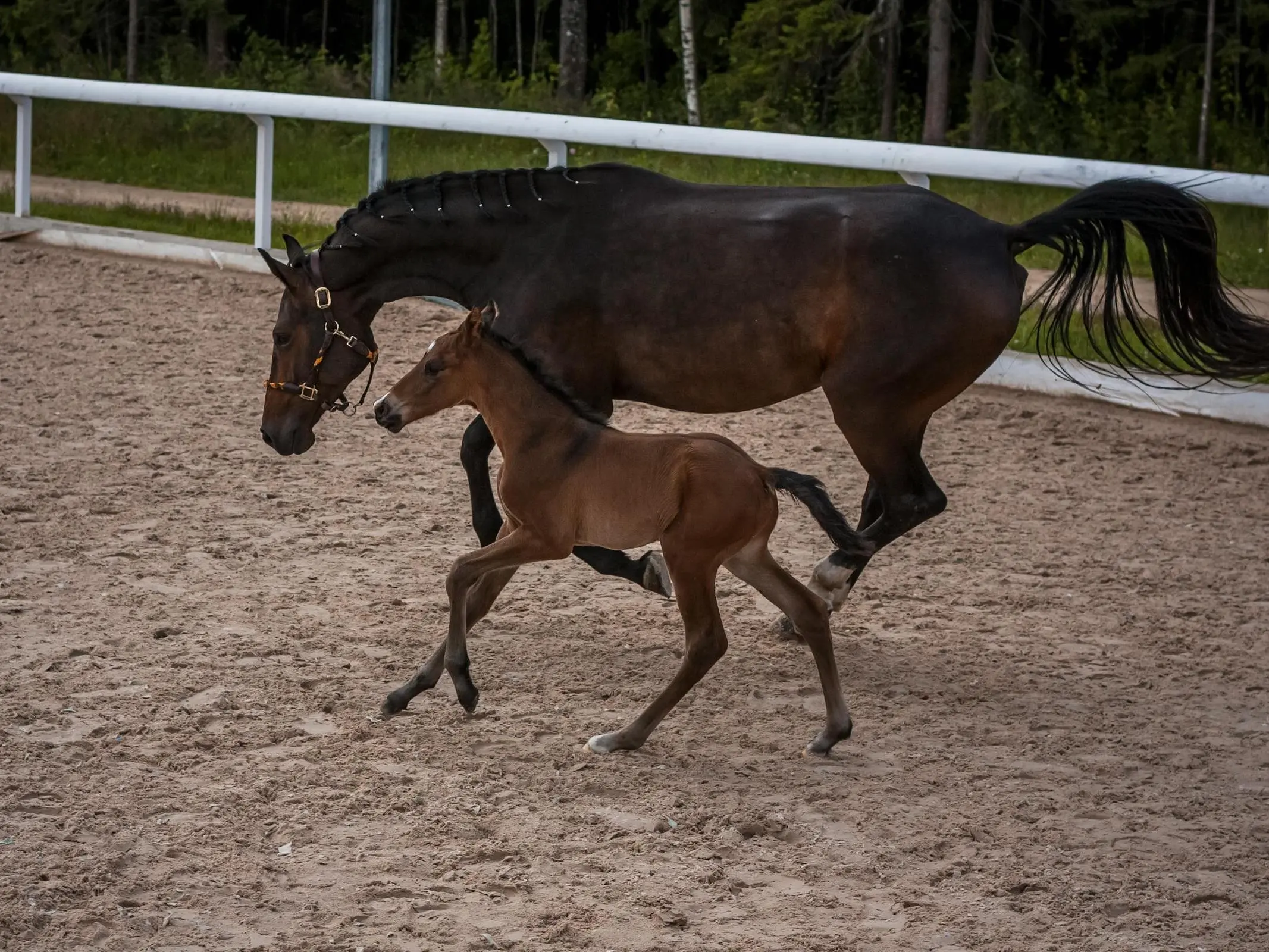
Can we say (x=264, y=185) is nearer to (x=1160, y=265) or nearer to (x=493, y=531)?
(x=493, y=531)

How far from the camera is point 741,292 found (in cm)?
529

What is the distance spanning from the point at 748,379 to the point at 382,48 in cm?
728

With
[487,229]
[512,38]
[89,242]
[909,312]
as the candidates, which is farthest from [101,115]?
[512,38]

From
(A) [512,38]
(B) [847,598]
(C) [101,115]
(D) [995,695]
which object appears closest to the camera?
(D) [995,695]

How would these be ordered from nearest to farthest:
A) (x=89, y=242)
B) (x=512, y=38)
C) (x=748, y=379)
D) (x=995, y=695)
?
1. (x=995, y=695)
2. (x=748, y=379)
3. (x=89, y=242)
4. (x=512, y=38)

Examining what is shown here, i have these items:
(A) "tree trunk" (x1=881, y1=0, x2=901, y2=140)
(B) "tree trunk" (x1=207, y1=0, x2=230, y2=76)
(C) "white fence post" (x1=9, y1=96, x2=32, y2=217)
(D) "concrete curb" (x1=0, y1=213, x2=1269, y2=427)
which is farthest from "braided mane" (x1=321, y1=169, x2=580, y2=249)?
(B) "tree trunk" (x1=207, y1=0, x2=230, y2=76)

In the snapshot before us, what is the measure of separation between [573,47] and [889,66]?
6.26m

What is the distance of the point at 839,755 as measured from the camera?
449cm

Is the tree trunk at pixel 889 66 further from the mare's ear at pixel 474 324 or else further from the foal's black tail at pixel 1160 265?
the mare's ear at pixel 474 324

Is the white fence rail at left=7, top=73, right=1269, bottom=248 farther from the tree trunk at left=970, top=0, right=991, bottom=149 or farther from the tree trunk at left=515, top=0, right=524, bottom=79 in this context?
the tree trunk at left=515, top=0, right=524, bottom=79

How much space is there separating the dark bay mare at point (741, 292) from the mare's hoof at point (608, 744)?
92 centimetres

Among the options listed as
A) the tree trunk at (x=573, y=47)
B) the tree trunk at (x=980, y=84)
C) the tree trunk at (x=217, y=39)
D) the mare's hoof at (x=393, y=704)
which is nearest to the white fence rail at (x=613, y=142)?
the mare's hoof at (x=393, y=704)

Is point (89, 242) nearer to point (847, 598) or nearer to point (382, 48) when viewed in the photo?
point (382, 48)

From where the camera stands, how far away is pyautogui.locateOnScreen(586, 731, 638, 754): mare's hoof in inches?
174
